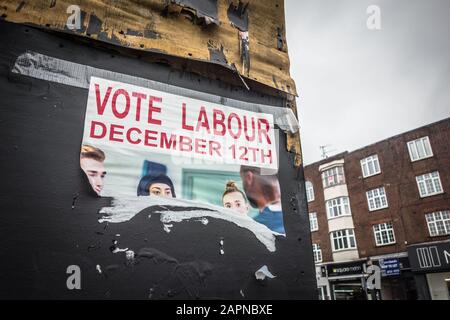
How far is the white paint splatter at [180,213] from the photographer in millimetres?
2574

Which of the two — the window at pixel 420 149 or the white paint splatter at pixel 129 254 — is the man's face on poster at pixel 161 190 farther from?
the window at pixel 420 149

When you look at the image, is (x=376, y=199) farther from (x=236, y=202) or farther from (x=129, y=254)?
(x=129, y=254)

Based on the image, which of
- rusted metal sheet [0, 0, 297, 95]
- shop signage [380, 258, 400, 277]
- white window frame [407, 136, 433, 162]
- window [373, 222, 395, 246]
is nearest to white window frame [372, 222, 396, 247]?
window [373, 222, 395, 246]

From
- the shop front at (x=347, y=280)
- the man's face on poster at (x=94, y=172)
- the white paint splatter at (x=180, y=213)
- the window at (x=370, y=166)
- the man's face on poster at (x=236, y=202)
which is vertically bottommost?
the shop front at (x=347, y=280)

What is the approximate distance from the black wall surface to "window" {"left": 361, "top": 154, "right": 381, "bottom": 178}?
24.5 meters

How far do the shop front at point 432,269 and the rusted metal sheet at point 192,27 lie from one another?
20.7 m

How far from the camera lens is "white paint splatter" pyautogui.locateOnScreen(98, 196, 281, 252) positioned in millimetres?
2574

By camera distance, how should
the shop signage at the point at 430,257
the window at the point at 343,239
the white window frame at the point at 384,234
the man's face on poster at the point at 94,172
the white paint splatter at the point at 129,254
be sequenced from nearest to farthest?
the white paint splatter at the point at 129,254, the man's face on poster at the point at 94,172, the shop signage at the point at 430,257, the white window frame at the point at 384,234, the window at the point at 343,239

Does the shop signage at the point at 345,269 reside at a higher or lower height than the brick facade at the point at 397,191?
lower

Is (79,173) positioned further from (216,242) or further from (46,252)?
(216,242)

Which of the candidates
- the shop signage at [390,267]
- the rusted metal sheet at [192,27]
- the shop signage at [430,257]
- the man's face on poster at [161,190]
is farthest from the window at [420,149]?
the man's face on poster at [161,190]

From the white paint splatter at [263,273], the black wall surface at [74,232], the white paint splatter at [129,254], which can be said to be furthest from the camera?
the white paint splatter at [263,273]

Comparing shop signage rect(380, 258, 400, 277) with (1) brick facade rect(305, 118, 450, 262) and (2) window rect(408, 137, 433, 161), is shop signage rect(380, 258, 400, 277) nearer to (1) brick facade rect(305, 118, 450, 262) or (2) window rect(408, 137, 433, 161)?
(1) brick facade rect(305, 118, 450, 262)
